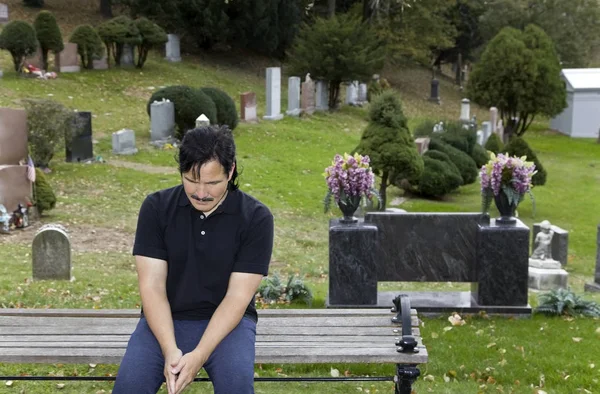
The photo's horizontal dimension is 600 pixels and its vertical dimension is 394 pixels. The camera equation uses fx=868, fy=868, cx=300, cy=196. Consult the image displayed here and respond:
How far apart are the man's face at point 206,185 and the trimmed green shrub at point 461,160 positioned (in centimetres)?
1885

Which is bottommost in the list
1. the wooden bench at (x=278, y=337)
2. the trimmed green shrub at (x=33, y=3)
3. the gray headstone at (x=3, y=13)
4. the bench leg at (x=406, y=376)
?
the bench leg at (x=406, y=376)

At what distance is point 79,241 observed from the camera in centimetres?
1305

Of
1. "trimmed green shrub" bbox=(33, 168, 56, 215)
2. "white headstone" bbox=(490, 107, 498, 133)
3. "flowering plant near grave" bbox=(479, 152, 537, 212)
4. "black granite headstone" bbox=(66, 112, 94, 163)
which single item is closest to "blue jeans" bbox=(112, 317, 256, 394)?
"flowering plant near grave" bbox=(479, 152, 537, 212)

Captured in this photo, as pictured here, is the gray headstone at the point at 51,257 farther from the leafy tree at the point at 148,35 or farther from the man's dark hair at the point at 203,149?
the leafy tree at the point at 148,35

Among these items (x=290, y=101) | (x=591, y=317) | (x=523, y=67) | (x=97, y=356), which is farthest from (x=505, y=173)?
(x=523, y=67)

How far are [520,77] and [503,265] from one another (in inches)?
977

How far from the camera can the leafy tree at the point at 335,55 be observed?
32.9m

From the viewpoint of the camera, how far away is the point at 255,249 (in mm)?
4309

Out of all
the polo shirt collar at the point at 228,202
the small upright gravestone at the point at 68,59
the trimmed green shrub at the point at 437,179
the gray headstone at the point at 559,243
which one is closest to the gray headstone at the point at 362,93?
the small upright gravestone at the point at 68,59

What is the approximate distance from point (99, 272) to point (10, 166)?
11.2 ft

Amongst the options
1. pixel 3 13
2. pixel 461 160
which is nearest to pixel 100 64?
pixel 3 13

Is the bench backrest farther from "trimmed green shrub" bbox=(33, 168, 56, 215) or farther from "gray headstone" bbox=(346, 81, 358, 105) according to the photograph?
"gray headstone" bbox=(346, 81, 358, 105)

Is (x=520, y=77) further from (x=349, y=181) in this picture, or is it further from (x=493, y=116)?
(x=349, y=181)

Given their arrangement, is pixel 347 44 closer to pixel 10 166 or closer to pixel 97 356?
pixel 10 166
